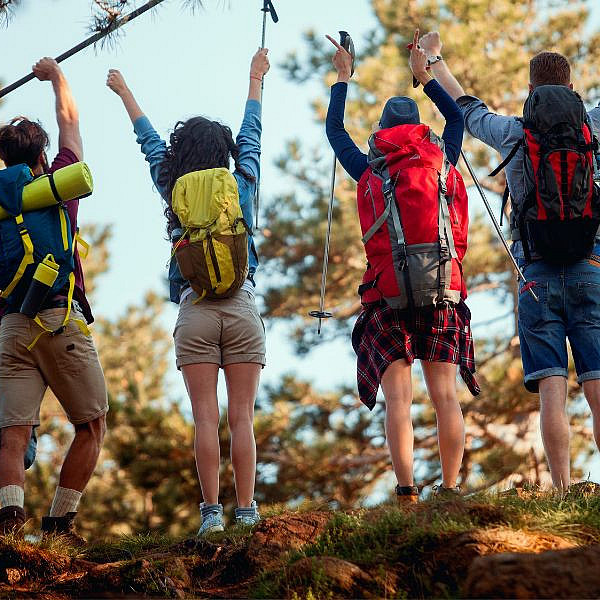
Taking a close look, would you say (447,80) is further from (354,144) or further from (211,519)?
(211,519)

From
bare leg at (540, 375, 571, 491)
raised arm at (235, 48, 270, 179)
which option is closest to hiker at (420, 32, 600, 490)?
bare leg at (540, 375, 571, 491)

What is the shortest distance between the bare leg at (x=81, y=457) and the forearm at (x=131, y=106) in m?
1.84

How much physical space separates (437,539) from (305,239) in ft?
35.6

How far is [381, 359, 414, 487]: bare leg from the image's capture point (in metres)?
5.04

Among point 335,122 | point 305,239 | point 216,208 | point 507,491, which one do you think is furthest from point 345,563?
point 305,239

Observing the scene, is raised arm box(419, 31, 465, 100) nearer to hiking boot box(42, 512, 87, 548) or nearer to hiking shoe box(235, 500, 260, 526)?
hiking shoe box(235, 500, 260, 526)

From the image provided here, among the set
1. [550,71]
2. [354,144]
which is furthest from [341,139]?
[550,71]

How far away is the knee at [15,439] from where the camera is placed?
5188 millimetres

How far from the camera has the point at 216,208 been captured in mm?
5434

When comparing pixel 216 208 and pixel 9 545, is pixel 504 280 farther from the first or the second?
pixel 9 545

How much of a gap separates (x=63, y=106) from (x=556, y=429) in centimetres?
323

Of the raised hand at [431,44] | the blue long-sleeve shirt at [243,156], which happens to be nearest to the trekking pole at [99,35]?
the blue long-sleeve shirt at [243,156]

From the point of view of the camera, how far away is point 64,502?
210 inches

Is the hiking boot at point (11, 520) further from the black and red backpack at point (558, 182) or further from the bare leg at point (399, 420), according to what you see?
the black and red backpack at point (558, 182)
